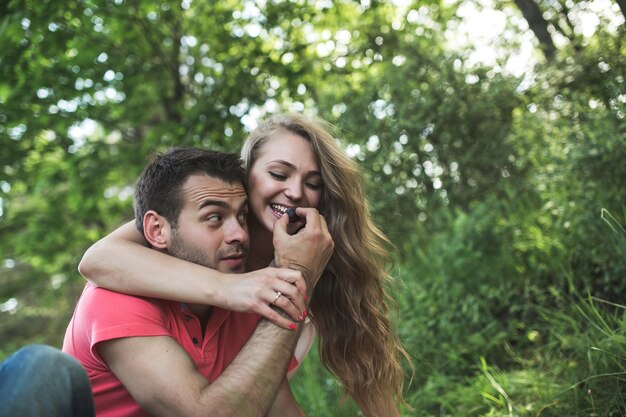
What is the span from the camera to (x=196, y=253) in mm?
2508

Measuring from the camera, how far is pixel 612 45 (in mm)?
4703

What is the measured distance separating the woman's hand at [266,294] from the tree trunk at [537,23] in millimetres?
4639

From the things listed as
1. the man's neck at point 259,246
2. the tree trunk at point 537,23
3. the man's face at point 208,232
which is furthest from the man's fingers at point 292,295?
the tree trunk at point 537,23

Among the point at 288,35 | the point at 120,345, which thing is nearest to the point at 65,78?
the point at 288,35

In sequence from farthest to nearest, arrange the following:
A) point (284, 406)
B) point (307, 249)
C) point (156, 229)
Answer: point (284, 406), point (156, 229), point (307, 249)

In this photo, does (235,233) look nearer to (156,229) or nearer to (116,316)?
(156,229)

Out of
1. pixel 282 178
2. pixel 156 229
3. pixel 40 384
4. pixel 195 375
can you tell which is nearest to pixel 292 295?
pixel 195 375

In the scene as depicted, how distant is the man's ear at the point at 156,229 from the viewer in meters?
2.57

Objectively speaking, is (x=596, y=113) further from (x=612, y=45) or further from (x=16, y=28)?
(x=16, y=28)

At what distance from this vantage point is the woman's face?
3016 millimetres

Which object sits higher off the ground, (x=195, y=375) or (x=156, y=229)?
(x=156, y=229)

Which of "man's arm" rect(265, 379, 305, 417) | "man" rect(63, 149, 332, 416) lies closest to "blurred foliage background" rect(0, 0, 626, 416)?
"man's arm" rect(265, 379, 305, 417)

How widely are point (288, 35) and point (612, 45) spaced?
135 inches

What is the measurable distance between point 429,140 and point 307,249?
Result: 4.01m
